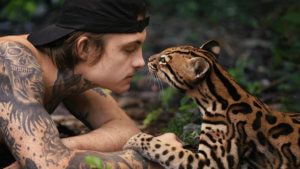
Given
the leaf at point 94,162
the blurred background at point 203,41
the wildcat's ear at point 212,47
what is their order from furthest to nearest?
the blurred background at point 203,41
the wildcat's ear at point 212,47
the leaf at point 94,162

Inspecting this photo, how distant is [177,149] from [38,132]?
4.10 ft

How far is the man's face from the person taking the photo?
13.5ft

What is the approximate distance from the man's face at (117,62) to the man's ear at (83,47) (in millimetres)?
130

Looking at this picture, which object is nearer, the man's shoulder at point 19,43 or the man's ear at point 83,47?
the man's shoulder at point 19,43

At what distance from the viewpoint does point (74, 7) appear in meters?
4.03

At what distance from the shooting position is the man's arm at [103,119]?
14.4ft

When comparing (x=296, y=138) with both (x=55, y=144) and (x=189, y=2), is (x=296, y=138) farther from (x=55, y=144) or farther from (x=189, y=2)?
(x=189, y=2)

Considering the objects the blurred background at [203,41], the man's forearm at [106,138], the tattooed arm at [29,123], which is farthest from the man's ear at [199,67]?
the man's forearm at [106,138]

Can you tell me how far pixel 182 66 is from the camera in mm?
3957

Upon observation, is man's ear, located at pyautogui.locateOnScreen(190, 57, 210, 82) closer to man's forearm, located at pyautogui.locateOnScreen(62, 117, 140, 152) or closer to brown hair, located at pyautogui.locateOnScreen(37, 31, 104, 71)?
brown hair, located at pyautogui.locateOnScreen(37, 31, 104, 71)

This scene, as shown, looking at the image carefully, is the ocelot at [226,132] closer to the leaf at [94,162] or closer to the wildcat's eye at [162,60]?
the wildcat's eye at [162,60]

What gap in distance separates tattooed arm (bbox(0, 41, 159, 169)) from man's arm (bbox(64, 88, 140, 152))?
633 millimetres

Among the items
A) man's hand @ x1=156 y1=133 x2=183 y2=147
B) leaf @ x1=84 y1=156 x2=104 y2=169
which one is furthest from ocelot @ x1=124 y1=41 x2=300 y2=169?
leaf @ x1=84 y1=156 x2=104 y2=169

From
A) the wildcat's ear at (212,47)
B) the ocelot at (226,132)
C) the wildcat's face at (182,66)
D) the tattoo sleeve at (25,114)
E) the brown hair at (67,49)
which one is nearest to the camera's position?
the tattoo sleeve at (25,114)
